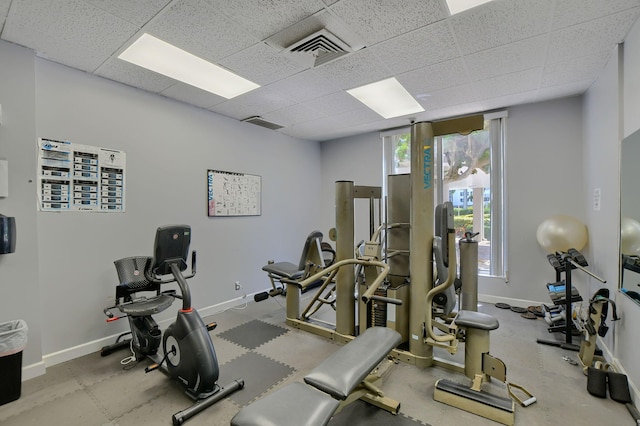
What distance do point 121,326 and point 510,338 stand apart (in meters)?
4.35

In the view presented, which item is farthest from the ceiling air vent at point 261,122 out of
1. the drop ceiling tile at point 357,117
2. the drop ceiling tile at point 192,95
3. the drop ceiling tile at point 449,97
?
the drop ceiling tile at point 449,97

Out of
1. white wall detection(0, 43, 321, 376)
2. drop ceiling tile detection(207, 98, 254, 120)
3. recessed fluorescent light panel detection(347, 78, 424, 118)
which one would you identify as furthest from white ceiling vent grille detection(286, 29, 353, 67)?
white wall detection(0, 43, 321, 376)

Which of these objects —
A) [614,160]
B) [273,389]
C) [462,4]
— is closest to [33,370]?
[273,389]

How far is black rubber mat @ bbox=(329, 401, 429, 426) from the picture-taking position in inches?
77.4

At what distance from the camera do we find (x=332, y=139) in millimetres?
5938

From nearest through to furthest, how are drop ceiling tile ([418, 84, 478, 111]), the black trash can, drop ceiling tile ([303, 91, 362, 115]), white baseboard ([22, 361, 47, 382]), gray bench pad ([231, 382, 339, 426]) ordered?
gray bench pad ([231, 382, 339, 426]) < the black trash can < white baseboard ([22, 361, 47, 382]) < drop ceiling tile ([418, 84, 478, 111]) < drop ceiling tile ([303, 91, 362, 115])

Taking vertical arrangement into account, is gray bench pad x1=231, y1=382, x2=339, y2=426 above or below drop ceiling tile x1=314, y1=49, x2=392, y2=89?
below

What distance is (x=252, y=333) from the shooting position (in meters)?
3.46

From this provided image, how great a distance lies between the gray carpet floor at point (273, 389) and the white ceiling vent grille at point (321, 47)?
2866 mm

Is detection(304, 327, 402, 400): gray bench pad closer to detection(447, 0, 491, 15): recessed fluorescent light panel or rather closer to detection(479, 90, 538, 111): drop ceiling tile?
detection(447, 0, 491, 15): recessed fluorescent light panel

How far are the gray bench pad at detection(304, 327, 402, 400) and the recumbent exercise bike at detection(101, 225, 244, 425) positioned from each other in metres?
1.03

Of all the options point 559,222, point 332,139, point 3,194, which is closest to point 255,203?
point 332,139

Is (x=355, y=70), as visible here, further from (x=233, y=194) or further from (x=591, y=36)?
(x=233, y=194)

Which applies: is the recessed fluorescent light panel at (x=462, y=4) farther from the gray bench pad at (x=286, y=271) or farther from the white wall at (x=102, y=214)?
the white wall at (x=102, y=214)
